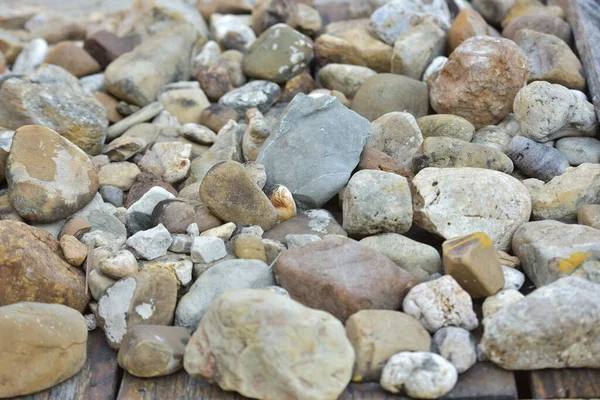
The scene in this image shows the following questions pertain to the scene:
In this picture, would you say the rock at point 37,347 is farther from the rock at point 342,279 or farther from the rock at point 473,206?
the rock at point 473,206

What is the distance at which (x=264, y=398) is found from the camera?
7.13 ft

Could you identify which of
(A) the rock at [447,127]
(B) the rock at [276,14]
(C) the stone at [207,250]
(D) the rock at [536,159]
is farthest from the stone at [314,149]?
(B) the rock at [276,14]

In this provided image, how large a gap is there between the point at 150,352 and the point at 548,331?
1224 mm

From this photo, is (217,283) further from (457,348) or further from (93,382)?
(457,348)

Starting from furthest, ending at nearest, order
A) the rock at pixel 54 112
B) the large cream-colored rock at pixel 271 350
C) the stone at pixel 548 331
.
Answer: the rock at pixel 54 112 → the stone at pixel 548 331 → the large cream-colored rock at pixel 271 350

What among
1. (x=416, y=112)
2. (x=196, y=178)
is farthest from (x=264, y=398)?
(x=416, y=112)

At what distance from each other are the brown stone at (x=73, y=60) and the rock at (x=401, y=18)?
1.83 m

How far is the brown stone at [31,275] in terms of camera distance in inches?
101

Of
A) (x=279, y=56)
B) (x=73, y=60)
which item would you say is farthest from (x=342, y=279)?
(x=73, y=60)

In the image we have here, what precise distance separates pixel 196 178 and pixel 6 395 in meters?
1.44

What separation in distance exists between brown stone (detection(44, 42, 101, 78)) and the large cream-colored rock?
296 cm

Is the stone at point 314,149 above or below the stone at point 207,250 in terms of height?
above

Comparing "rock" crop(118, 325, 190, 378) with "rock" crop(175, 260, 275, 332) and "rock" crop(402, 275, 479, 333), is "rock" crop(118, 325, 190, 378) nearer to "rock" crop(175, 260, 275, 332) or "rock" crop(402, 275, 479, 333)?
"rock" crop(175, 260, 275, 332)

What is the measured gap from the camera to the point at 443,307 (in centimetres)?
240
